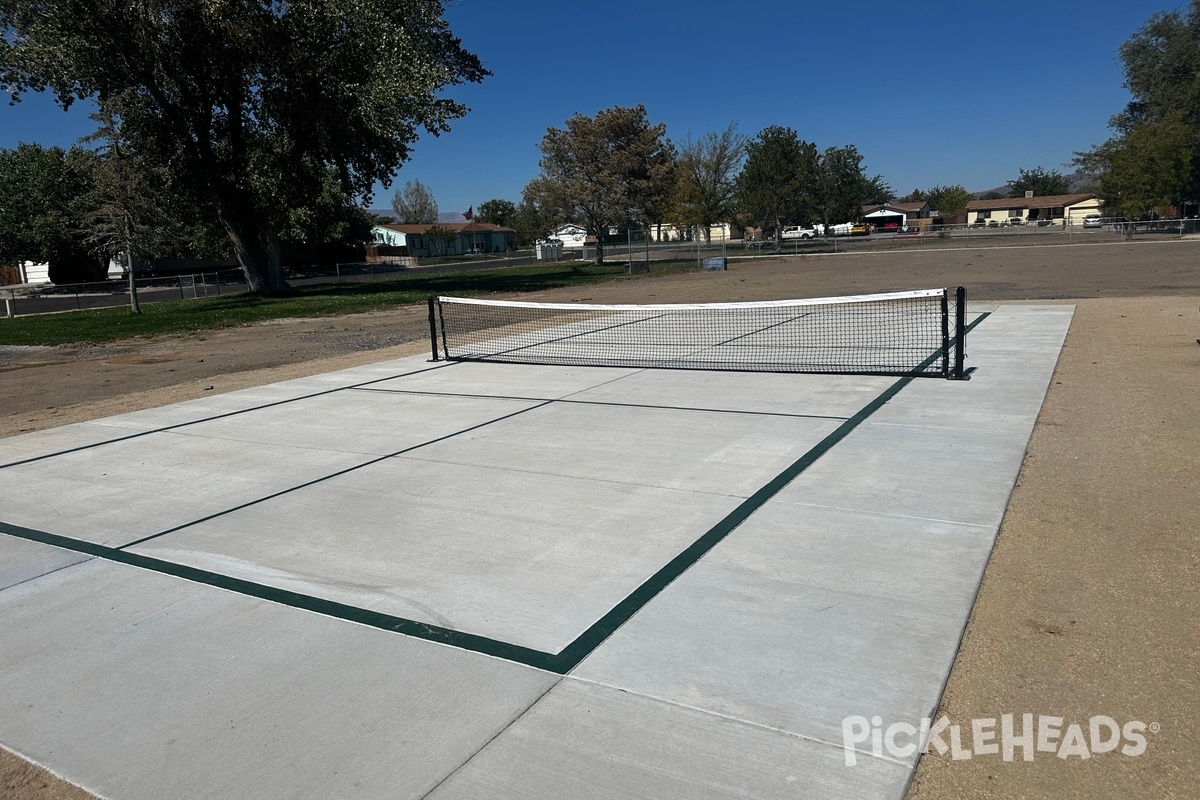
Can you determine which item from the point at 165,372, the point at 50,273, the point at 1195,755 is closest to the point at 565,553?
the point at 1195,755

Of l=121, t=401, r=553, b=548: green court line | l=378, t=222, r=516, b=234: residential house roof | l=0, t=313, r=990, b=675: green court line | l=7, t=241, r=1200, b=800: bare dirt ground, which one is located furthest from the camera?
l=378, t=222, r=516, b=234: residential house roof

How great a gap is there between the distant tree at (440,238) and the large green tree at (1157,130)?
59.0m

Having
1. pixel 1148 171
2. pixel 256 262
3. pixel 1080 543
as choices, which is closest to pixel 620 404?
pixel 1080 543

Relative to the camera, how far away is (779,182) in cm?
6138

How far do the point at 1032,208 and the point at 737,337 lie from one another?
4830 inches

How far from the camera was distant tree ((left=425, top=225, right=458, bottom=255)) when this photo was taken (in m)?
87.7

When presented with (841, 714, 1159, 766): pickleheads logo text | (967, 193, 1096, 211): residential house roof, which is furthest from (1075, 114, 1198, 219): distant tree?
(841, 714, 1159, 766): pickleheads logo text

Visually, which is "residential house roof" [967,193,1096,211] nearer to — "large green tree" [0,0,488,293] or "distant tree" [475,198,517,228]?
"distant tree" [475,198,517,228]

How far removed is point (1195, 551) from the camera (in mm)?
4902

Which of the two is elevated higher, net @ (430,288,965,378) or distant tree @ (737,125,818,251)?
distant tree @ (737,125,818,251)

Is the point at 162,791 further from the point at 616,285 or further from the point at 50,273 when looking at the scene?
the point at 50,273

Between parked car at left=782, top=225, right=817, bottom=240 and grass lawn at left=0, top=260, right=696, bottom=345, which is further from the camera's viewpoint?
parked car at left=782, top=225, right=817, bottom=240

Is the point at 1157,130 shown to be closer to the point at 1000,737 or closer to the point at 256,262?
the point at 256,262

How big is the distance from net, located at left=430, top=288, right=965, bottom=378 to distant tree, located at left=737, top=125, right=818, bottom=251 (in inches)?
1686
